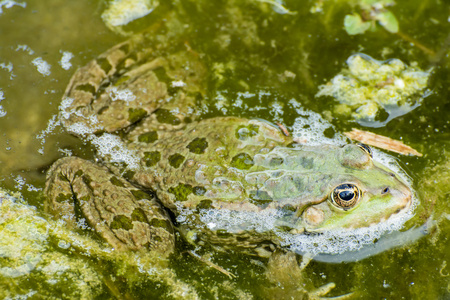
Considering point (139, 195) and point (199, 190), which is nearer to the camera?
point (199, 190)

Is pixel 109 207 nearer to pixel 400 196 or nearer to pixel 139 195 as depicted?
pixel 139 195

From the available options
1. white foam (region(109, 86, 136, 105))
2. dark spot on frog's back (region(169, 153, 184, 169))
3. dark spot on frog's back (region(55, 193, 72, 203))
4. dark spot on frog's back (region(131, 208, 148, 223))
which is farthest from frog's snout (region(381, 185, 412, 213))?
dark spot on frog's back (region(55, 193, 72, 203))

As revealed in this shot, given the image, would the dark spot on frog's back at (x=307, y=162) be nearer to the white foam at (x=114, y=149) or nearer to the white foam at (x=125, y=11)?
the white foam at (x=114, y=149)

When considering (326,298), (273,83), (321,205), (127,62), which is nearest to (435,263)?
(326,298)

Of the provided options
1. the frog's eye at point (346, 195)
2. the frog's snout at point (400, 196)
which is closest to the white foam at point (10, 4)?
the frog's eye at point (346, 195)

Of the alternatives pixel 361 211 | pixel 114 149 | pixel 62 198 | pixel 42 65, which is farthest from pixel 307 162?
pixel 42 65

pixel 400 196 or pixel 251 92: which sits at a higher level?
pixel 251 92

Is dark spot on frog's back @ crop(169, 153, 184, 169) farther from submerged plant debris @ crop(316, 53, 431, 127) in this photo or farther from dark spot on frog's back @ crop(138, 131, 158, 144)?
submerged plant debris @ crop(316, 53, 431, 127)

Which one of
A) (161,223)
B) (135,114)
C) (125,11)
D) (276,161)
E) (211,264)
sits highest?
(125,11)
